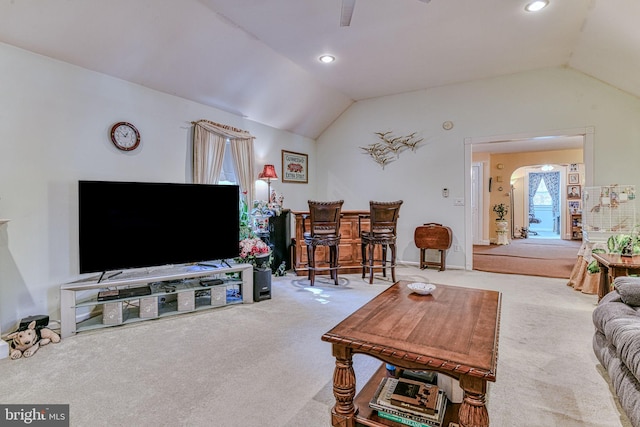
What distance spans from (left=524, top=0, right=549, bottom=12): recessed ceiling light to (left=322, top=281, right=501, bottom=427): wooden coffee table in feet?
9.54

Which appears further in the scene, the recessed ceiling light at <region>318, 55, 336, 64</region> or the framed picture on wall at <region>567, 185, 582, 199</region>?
the framed picture on wall at <region>567, 185, 582, 199</region>

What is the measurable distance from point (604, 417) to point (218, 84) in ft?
15.0

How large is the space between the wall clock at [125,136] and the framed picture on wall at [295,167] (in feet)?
8.70

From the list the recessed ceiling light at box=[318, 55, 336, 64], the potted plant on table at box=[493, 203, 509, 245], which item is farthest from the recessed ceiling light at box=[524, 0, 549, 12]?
the potted plant on table at box=[493, 203, 509, 245]

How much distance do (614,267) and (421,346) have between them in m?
2.40

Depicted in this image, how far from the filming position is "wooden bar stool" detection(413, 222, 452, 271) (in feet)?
16.8

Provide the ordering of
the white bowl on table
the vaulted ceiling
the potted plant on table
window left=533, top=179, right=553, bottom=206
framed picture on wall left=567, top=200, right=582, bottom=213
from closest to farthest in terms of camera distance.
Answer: the white bowl on table
the vaulted ceiling
the potted plant on table
framed picture on wall left=567, top=200, right=582, bottom=213
window left=533, top=179, right=553, bottom=206

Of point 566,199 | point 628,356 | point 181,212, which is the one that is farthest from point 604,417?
point 566,199

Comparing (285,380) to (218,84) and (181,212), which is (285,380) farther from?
(218,84)

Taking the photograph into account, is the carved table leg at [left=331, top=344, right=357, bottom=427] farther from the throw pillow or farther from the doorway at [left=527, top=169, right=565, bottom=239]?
the doorway at [left=527, top=169, right=565, bottom=239]

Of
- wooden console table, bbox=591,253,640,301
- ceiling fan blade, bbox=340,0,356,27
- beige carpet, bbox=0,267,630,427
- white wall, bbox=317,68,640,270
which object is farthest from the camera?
white wall, bbox=317,68,640,270

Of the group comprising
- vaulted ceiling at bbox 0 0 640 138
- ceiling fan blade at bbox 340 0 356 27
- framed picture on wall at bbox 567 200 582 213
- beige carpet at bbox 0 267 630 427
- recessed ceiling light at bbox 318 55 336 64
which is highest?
recessed ceiling light at bbox 318 55 336 64

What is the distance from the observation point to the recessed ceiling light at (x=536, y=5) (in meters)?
3.04

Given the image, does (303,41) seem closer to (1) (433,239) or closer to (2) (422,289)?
(2) (422,289)
